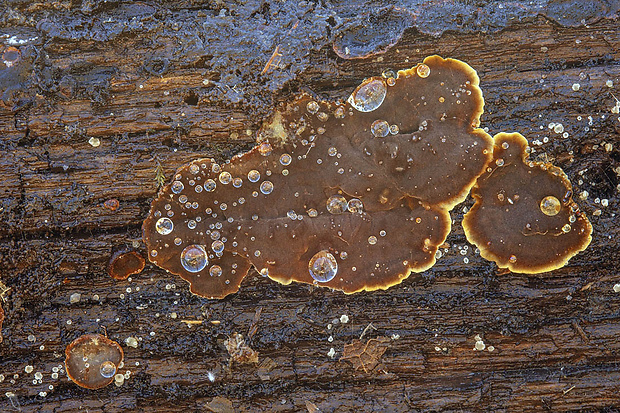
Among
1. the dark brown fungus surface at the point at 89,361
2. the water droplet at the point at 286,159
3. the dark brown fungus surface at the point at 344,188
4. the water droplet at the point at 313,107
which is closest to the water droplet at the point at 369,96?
the dark brown fungus surface at the point at 344,188

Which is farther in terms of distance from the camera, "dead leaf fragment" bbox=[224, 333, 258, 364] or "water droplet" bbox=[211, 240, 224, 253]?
"dead leaf fragment" bbox=[224, 333, 258, 364]

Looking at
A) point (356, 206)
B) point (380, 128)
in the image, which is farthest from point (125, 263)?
point (380, 128)

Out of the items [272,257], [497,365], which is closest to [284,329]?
[272,257]

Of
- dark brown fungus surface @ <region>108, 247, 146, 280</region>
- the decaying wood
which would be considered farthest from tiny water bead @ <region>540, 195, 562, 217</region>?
dark brown fungus surface @ <region>108, 247, 146, 280</region>

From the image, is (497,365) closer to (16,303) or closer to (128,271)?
(128,271)

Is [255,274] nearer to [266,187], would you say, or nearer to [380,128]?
[266,187]

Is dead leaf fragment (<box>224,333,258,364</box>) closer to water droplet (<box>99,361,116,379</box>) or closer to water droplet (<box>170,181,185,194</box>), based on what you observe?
water droplet (<box>99,361,116,379</box>)
